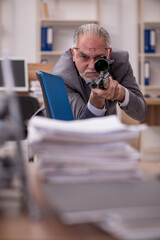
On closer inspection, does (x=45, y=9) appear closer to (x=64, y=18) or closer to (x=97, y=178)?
(x=64, y=18)

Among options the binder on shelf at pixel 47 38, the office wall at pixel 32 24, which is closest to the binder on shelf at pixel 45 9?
the binder on shelf at pixel 47 38

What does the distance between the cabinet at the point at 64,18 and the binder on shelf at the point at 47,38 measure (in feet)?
0.15

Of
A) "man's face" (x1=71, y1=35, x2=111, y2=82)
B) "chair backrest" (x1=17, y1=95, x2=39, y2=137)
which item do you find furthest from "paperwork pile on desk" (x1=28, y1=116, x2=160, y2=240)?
"chair backrest" (x1=17, y1=95, x2=39, y2=137)

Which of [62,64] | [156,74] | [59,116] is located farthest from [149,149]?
[59,116]

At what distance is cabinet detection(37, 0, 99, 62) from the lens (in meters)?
5.13

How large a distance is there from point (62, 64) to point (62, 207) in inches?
72.5

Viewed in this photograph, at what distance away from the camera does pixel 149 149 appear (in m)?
4.16

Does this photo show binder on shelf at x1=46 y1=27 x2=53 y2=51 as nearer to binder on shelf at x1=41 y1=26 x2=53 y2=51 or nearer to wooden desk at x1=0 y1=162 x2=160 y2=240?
binder on shelf at x1=41 y1=26 x2=53 y2=51

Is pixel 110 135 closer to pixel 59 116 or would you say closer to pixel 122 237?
pixel 122 237

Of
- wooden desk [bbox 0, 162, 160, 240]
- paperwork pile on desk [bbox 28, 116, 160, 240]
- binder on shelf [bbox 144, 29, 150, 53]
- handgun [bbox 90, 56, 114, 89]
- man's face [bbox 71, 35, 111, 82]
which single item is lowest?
wooden desk [bbox 0, 162, 160, 240]

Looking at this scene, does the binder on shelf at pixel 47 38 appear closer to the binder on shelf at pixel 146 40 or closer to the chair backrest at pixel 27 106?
the binder on shelf at pixel 146 40

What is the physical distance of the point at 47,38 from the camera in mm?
5047

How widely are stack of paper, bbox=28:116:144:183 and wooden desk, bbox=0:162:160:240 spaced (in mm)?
120

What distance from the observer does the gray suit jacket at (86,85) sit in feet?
6.62
